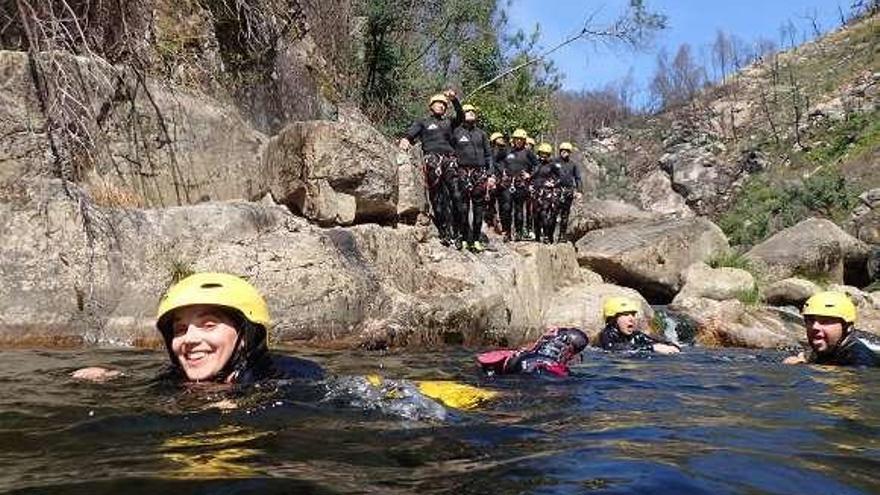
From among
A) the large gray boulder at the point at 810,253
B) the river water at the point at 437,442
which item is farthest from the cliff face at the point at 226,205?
the large gray boulder at the point at 810,253

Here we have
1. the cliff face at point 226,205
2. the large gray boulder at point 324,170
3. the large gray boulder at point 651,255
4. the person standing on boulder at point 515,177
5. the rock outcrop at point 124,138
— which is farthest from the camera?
the large gray boulder at point 651,255

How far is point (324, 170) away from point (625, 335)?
4.42 metres

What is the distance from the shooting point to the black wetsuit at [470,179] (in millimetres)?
13266

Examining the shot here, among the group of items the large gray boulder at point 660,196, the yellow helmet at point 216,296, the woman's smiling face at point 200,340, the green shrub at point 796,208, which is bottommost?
the woman's smiling face at point 200,340

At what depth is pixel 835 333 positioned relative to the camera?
7.63 metres

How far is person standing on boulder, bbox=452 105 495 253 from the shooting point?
13.2 m

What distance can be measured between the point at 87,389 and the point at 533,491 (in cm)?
323

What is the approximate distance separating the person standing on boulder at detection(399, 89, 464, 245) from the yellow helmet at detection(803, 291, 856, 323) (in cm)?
625

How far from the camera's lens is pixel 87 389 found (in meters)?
4.91

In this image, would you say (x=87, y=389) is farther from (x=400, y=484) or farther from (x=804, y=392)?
(x=804, y=392)

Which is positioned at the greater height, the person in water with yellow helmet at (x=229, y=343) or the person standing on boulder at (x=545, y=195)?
the person standing on boulder at (x=545, y=195)

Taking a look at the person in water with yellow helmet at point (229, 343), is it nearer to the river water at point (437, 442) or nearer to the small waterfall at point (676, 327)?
the river water at point (437, 442)

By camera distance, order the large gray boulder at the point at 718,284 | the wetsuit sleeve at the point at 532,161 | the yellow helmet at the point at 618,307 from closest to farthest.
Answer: the yellow helmet at the point at 618,307 → the wetsuit sleeve at the point at 532,161 → the large gray boulder at the point at 718,284

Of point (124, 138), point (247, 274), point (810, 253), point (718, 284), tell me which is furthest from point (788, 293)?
point (124, 138)
